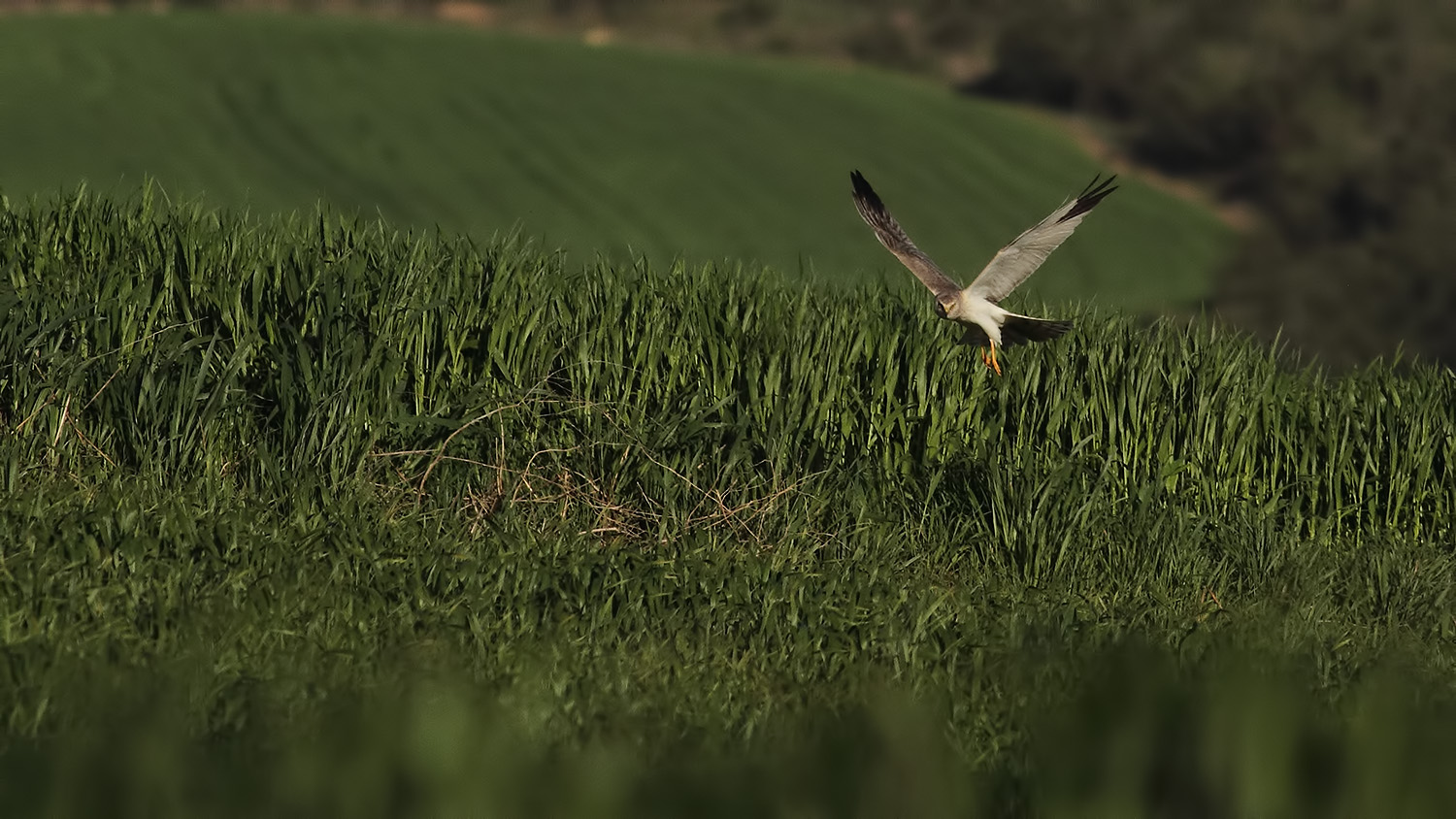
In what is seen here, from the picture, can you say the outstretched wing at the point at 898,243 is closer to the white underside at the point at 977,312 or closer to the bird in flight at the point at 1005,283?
the bird in flight at the point at 1005,283

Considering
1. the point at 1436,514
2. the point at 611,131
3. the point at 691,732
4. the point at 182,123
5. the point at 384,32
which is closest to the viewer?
the point at 691,732

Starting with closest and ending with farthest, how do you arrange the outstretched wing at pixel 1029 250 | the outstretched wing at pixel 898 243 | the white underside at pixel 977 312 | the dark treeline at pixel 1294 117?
1. the outstretched wing at pixel 1029 250
2. the white underside at pixel 977 312
3. the outstretched wing at pixel 898 243
4. the dark treeline at pixel 1294 117

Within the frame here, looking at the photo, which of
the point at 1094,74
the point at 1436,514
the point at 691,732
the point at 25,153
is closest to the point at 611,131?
the point at 25,153

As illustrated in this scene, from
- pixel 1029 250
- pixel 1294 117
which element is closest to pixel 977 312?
pixel 1029 250

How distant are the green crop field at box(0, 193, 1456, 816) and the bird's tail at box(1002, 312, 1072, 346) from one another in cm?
61

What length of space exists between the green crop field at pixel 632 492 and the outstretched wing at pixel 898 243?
57 centimetres

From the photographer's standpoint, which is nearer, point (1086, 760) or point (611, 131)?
point (1086, 760)

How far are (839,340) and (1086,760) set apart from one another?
7124mm

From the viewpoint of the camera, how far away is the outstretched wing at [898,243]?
310 inches

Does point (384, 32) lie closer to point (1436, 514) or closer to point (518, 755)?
point (1436, 514)

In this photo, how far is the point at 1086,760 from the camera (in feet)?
5.08

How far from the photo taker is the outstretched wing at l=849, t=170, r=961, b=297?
25.8 ft

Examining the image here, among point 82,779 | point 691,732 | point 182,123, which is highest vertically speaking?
point 182,123

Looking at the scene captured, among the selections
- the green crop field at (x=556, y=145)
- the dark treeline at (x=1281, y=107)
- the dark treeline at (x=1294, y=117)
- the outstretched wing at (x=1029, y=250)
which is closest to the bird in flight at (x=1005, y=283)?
the outstretched wing at (x=1029, y=250)
